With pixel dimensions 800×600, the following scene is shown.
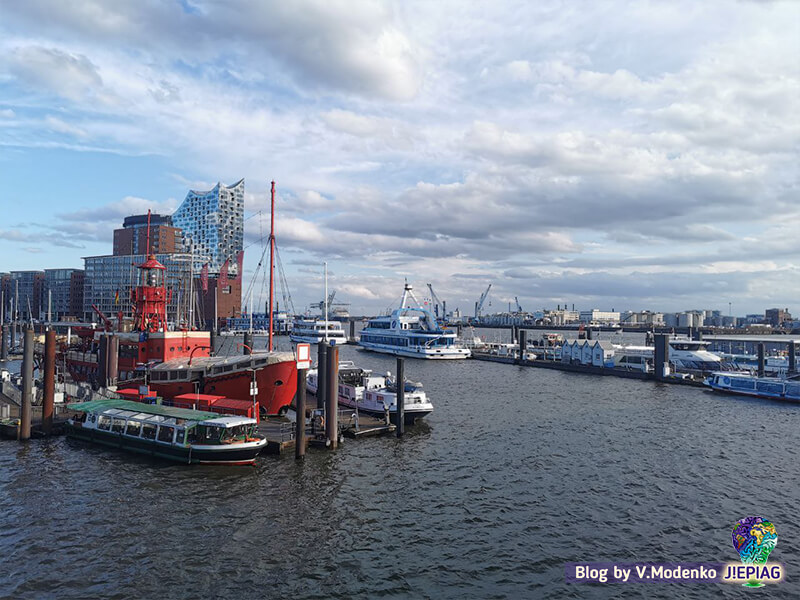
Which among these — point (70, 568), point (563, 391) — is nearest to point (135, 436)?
point (70, 568)

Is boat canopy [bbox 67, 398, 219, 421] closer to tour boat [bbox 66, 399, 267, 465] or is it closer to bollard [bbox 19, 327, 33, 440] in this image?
tour boat [bbox 66, 399, 267, 465]

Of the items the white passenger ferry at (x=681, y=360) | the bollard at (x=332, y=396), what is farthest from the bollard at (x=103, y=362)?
the white passenger ferry at (x=681, y=360)

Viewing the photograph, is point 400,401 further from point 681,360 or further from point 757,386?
point 681,360

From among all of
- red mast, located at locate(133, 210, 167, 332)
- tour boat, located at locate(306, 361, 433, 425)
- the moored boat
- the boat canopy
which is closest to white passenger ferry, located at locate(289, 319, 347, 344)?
red mast, located at locate(133, 210, 167, 332)

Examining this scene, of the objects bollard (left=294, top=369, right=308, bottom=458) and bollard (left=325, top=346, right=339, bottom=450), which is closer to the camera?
bollard (left=294, top=369, right=308, bottom=458)

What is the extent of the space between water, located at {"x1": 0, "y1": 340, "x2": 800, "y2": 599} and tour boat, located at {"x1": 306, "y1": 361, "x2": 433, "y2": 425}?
101 inches

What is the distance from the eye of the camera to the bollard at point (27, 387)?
41688 mm

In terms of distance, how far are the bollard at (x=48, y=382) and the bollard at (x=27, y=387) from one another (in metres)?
1.11

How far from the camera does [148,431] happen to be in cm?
3928

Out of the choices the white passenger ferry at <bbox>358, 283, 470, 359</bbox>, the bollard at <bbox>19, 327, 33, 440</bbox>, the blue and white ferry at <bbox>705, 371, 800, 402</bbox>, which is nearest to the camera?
the bollard at <bbox>19, 327, 33, 440</bbox>

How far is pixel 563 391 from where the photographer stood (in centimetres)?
8056

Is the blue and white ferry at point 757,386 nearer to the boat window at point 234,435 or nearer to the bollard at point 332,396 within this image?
the bollard at point 332,396

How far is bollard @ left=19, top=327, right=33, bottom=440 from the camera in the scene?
137 feet

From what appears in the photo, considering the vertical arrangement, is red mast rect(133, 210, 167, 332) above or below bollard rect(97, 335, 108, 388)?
above
